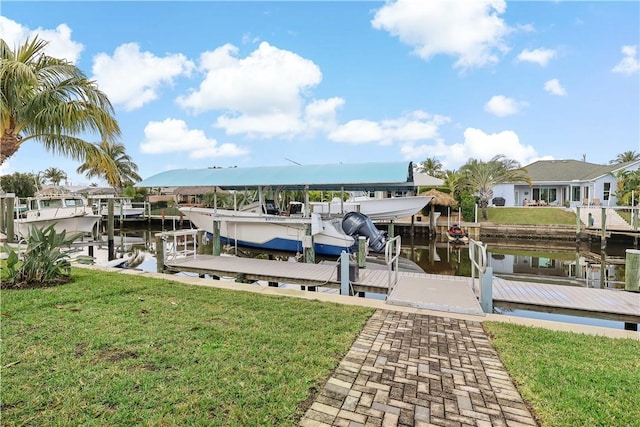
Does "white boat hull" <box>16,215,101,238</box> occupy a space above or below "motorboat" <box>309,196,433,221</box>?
below

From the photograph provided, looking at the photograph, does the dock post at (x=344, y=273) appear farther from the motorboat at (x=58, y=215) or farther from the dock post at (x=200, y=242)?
the motorboat at (x=58, y=215)

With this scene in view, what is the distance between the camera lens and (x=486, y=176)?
26969 millimetres

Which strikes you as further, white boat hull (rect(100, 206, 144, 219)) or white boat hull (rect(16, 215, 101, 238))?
white boat hull (rect(100, 206, 144, 219))

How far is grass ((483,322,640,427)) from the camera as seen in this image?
8.78 ft

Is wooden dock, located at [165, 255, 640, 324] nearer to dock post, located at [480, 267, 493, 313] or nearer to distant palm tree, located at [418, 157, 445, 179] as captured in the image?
dock post, located at [480, 267, 493, 313]

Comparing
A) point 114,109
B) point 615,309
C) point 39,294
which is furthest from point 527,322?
point 114,109

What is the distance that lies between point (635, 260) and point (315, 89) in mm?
16318

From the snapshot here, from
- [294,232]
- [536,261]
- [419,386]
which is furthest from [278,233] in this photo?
[536,261]

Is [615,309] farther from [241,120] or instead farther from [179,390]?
[241,120]

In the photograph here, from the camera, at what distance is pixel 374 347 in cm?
400

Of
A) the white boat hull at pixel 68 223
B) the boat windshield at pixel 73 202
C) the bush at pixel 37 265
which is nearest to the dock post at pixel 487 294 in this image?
the bush at pixel 37 265

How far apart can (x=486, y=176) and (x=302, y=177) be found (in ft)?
67.2

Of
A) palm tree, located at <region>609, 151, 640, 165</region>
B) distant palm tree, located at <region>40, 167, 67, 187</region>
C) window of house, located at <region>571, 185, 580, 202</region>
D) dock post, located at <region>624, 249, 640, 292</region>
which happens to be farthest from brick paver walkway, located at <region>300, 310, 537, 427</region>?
distant palm tree, located at <region>40, 167, 67, 187</region>

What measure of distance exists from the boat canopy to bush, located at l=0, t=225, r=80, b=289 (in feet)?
20.3
